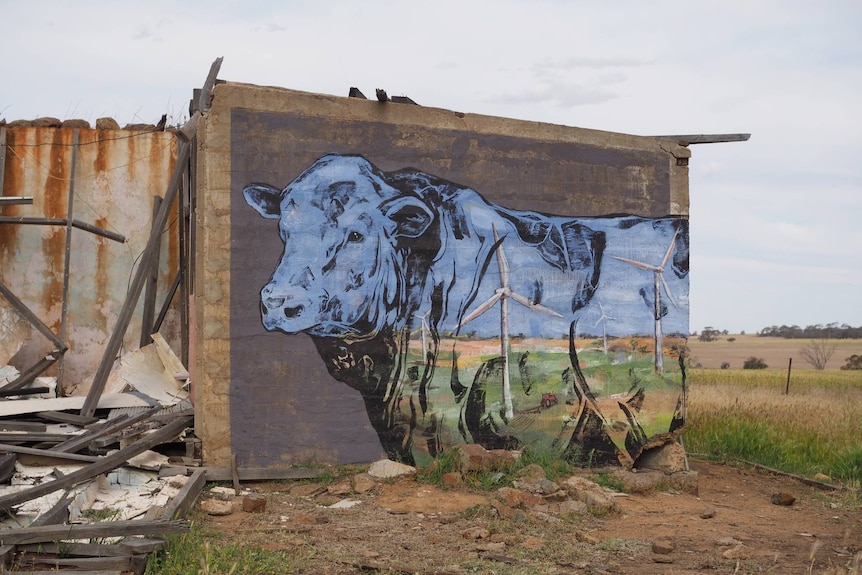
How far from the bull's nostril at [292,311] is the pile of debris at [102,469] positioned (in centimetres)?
143

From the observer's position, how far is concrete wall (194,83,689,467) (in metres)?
9.16

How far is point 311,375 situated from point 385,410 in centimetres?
87

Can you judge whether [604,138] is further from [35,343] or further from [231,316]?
[35,343]

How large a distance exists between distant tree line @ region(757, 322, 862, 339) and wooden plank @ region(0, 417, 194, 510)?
87.7 metres

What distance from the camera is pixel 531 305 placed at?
33.9ft

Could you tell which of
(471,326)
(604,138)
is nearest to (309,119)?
(471,326)

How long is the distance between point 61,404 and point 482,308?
4448 mm

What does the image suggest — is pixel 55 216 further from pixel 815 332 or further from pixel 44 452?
pixel 815 332

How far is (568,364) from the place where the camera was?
34.4 ft

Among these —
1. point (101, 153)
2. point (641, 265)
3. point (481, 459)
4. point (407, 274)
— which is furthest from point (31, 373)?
point (641, 265)

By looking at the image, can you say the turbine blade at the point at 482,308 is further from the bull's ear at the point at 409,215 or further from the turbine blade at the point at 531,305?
the bull's ear at the point at 409,215

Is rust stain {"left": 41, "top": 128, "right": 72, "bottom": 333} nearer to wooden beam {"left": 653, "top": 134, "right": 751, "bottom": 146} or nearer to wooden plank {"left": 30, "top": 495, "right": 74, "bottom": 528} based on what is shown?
wooden plank {"left": 30, "top": 495, "right": 74, "bottom": 528}

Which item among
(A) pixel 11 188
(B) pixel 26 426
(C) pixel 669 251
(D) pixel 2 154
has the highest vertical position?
(D) pixel 2 154

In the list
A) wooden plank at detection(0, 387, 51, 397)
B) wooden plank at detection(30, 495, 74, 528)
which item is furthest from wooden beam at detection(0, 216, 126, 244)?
wooden plank at detection(30, 495, 74, 528)
